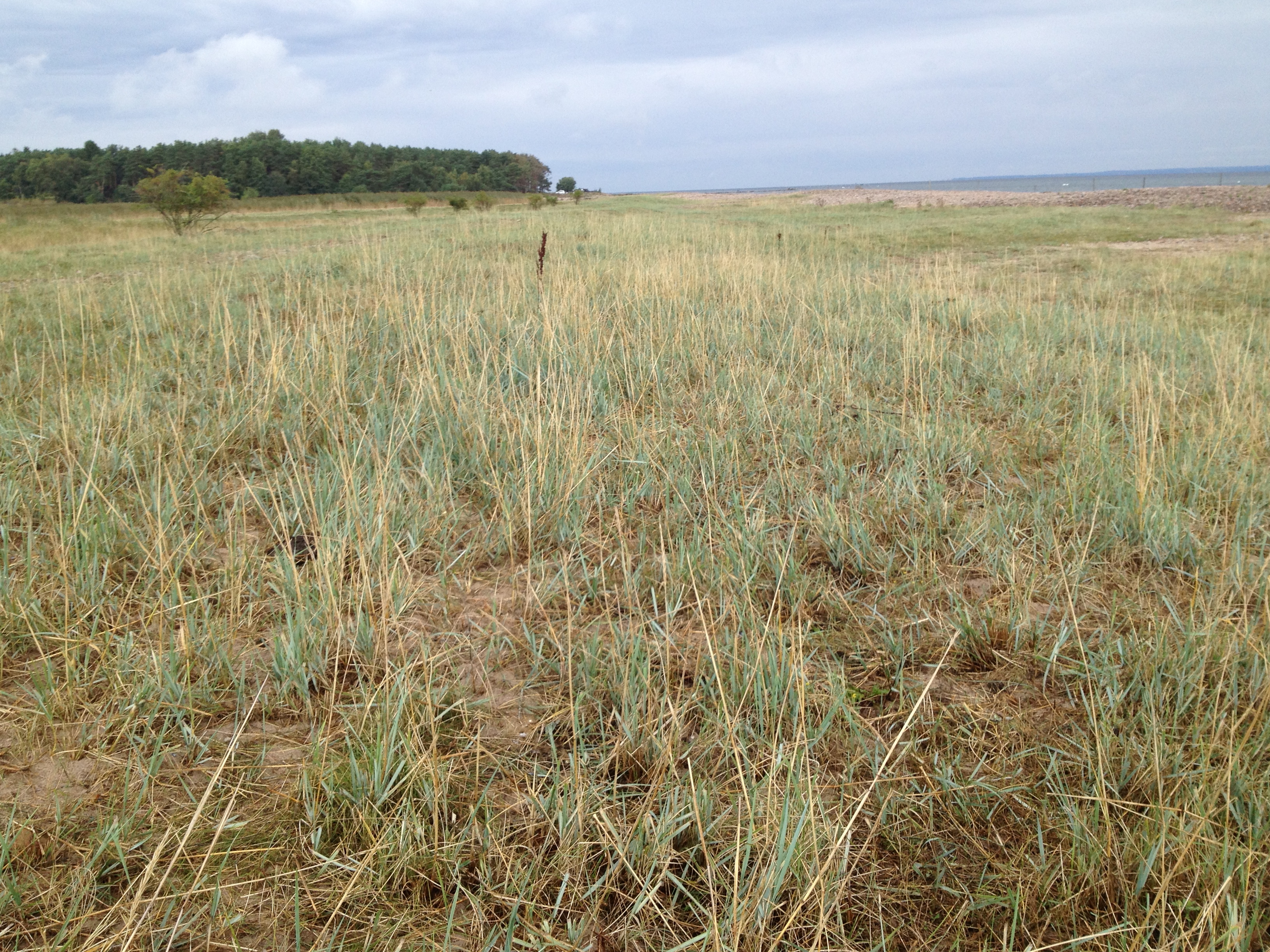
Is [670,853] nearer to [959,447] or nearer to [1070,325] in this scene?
[959,447]

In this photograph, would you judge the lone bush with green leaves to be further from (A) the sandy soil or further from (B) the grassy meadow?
(A) the sandy soil

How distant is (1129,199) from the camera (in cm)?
2939

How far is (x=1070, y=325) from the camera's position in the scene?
5.59 m

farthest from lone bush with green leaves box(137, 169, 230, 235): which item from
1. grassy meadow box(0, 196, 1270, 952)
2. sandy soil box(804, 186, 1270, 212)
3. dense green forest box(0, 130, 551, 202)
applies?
dense green forest box(0, 130, 551, 202)

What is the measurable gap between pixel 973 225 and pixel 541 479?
18.2m

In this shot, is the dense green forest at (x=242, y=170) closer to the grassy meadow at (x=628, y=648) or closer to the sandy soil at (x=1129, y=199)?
the sandy soil at (x=1129, y=199)

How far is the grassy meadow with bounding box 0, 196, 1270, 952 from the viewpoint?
1245 millimetres

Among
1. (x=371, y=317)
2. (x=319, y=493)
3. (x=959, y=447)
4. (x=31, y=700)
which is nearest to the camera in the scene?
(x=31, y=700)

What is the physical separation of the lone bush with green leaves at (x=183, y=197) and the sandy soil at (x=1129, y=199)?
1027 inches

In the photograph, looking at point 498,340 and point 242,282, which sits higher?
point 242,282

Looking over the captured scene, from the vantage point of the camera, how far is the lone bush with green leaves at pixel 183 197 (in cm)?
1642

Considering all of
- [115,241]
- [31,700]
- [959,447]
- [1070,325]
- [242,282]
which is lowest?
[31,700]

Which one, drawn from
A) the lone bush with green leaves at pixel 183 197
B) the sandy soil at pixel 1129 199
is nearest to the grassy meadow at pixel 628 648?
the lone bush with green leaves at pixel 183 197

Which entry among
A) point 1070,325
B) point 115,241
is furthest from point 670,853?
point 115,241
